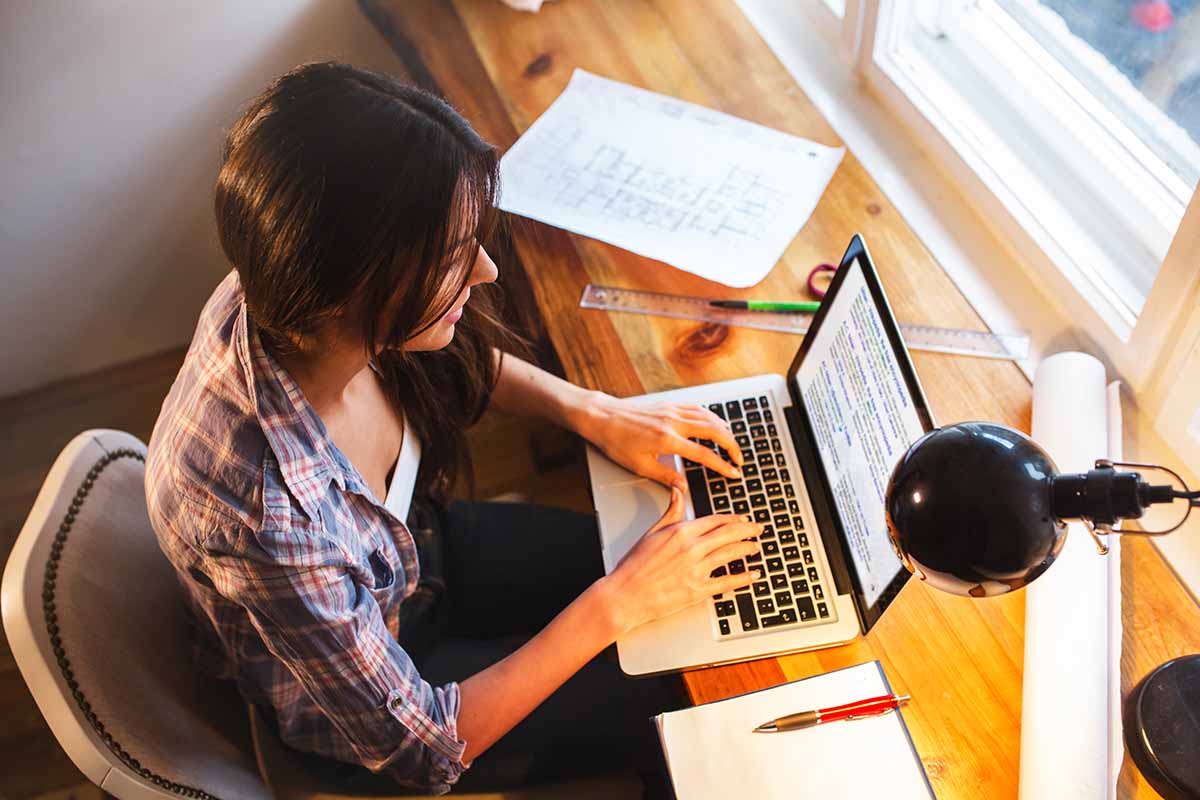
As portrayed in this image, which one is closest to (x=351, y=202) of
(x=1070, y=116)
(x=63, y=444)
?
(x=1070, y=116)

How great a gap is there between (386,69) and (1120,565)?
1.63 metres

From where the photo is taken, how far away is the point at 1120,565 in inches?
35.4

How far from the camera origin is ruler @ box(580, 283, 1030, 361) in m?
1.08

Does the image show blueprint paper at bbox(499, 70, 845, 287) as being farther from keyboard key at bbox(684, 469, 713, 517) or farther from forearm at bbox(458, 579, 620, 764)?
forearm at bbox(458, 579, 620, 764)

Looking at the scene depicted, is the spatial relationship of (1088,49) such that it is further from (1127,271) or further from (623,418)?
(623,418)

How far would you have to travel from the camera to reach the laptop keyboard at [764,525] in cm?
92

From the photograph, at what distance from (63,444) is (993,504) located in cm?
199

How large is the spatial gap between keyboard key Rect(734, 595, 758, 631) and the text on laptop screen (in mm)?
107

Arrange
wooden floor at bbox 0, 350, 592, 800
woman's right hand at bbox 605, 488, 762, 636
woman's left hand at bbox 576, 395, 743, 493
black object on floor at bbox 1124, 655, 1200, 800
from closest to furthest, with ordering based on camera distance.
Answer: black object on floor at bbox 1124, 655, 1200, 800 < woman's right hand at bbox 605, 488, 762, 636 < woman's left hand at bbox 576, 395, 743, 493 < wooden floor at bbox 0, 350, 592, 800

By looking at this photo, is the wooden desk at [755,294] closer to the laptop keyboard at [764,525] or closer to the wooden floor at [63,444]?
the laptop keyboard at [764,525]

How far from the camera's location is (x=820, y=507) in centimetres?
99

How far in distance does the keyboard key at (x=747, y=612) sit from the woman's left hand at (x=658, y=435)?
0.14 meters

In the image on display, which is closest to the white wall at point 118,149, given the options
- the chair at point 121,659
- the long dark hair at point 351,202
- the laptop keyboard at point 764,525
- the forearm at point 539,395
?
the forearm at point 539,395

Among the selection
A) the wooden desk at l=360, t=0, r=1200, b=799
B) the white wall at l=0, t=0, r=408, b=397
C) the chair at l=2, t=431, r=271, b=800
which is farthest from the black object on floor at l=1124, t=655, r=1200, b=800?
the white wall at l=0, t=0, r=408, b=397
